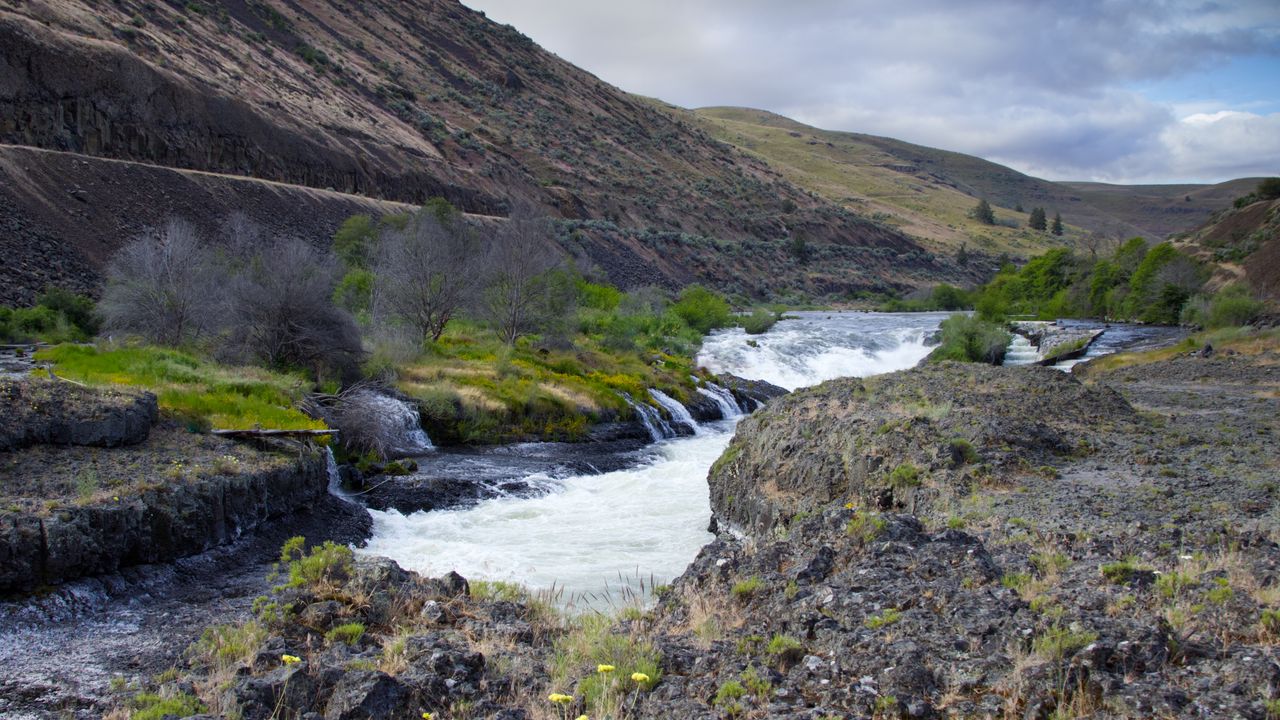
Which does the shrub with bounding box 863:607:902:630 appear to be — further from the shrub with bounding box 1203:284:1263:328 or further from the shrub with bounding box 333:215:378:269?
the shrub with bounding box 1203:284:1263:328

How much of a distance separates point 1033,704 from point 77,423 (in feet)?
45.7

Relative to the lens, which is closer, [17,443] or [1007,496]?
[1007,496]

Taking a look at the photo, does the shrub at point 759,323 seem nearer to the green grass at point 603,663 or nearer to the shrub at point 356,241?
the shrub at point 356,241

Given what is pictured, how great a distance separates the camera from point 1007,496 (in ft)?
31.6

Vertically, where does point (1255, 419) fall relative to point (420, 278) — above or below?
below

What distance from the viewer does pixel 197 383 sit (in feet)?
58.0

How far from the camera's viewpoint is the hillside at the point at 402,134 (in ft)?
141

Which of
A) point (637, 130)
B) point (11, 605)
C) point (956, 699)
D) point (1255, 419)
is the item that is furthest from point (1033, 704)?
point (637, 130)

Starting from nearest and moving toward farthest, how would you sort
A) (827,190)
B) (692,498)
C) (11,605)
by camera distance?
1. (11,605)
2. (692,498)
3. (827,190)

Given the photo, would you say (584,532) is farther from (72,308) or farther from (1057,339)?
(1057,339)

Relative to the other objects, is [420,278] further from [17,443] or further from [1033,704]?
[1033,704]

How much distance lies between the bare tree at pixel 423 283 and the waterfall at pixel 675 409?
886 cm

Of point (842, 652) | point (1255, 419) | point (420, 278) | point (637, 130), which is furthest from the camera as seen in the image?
point (637, 130)

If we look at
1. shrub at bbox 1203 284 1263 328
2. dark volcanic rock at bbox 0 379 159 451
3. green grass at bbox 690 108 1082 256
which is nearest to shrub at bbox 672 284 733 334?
shrub at bbox 1203 284 1263 328
